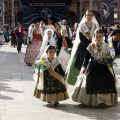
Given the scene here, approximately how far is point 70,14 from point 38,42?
48883 mm

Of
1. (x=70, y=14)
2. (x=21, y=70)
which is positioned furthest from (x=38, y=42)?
(x=70, y=14)

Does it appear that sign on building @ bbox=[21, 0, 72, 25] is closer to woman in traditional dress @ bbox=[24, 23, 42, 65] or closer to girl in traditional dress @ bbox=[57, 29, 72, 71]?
woman in traditional dress @ bbox=[24, 23, 42, 65]

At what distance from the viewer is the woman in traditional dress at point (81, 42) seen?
27.2ft

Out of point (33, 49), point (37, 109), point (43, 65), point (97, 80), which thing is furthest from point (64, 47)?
point (37, 109)

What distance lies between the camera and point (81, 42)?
8453 millimetres

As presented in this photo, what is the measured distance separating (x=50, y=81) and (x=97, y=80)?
829 mm

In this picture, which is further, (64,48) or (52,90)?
(64,48)

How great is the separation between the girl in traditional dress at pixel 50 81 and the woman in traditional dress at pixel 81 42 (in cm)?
137

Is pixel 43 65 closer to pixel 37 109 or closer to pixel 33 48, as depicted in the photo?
pixel 37 109

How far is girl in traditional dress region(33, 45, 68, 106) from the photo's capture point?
278 inches

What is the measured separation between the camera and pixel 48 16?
3069 centimetres

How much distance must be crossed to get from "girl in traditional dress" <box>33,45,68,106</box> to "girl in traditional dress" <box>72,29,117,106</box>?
10.8 inches

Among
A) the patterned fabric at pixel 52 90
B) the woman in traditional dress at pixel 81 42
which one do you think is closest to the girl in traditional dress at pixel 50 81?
the patterned fabric at pixel 52 90

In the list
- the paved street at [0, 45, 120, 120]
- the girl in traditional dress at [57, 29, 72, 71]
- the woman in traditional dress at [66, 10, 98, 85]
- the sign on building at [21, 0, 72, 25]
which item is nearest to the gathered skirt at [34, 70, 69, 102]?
the paved street at [0, 45, 120, 120]
